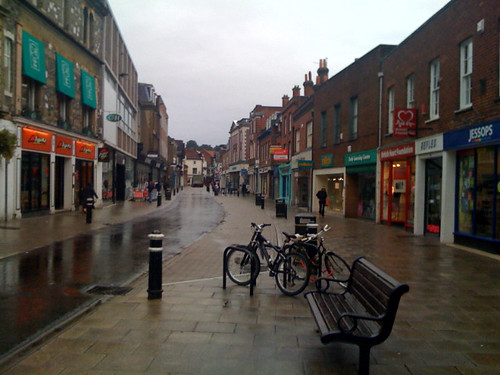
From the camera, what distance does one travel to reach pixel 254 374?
3.84 metres

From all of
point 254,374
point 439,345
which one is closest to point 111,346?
point 254,374

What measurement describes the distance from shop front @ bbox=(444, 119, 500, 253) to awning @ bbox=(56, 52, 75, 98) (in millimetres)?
16944

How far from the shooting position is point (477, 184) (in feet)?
37.5

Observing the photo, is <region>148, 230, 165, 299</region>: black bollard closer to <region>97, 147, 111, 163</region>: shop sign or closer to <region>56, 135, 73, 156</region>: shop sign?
<region>56, 135, 73, 156</region>: shop sign

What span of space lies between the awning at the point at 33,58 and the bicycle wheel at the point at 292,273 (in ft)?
49.3

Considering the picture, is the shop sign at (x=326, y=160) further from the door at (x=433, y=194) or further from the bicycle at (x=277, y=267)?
the bicycle at (x=277, y=267)

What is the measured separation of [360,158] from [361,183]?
158cm

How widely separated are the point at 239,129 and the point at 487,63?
66946 mm

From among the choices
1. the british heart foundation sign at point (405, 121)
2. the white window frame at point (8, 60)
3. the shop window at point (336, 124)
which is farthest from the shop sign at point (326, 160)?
the white window frame at point (8, 60)

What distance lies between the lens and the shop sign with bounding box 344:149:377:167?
19.2m

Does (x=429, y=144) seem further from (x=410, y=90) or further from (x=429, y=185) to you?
(x=410, y=90)

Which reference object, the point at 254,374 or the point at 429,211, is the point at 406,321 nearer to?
the point at 254,374

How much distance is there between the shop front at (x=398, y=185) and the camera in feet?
52.2

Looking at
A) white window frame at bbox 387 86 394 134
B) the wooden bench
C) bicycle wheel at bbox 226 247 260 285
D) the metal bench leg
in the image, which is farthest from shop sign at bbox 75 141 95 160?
the metal bench leg
